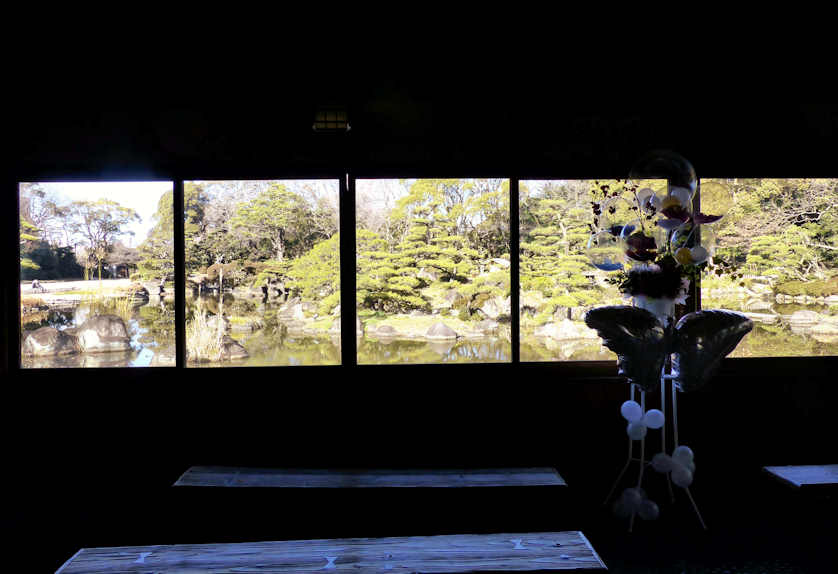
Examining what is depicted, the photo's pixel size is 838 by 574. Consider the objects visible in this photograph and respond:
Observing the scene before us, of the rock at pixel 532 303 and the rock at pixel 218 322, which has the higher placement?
the rock at pixel 532 303

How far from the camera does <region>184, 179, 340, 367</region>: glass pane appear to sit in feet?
13.7

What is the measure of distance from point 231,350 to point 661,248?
3.05 meters

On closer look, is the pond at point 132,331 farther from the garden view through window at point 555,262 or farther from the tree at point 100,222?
the garden view through window at point 555,262

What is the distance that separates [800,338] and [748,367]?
0.47m

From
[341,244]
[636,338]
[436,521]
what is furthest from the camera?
[341,244]

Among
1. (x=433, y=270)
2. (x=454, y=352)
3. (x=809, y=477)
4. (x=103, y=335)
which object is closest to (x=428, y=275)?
(x=433, y=270)

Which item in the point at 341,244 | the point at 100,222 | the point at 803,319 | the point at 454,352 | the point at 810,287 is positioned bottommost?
the point at 454,352

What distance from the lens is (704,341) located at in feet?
10.6

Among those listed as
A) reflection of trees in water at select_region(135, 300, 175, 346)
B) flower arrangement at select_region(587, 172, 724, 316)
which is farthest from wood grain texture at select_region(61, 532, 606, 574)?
reflection of trees in water at select_region(135, 300, 175, 346)

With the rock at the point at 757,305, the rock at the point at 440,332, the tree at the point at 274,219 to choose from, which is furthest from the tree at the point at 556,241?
the tree at the point at 274,219

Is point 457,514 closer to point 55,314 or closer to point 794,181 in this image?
point 55,314

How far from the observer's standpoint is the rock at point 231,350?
4195 millimetres

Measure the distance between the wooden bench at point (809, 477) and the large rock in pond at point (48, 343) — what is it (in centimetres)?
496

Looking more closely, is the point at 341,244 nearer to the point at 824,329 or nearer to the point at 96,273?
the point at 96,273
